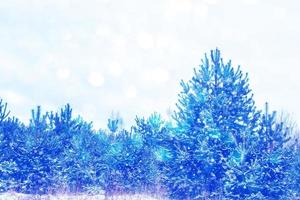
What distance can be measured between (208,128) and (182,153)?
1855 mm

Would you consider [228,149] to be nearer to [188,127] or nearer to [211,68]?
[188,127]

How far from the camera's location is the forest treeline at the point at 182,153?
60.3 feet

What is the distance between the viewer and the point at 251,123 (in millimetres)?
20250

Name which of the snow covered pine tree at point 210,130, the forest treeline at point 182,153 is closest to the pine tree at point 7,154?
the forest treeline at point 182,153

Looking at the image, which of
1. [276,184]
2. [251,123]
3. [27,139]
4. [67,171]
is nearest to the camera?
[276,184]

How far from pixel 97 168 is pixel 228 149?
10.1 m

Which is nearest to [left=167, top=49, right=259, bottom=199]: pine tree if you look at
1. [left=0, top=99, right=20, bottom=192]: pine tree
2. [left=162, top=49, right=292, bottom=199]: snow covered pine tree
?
[left=162, top=49, right=292, bottom=199]: snow covered pine tree

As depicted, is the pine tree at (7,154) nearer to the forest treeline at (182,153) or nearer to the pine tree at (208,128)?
the forest treeline at (182,153)

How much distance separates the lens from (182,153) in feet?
66.8

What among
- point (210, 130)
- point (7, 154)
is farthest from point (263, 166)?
point (7, 154)

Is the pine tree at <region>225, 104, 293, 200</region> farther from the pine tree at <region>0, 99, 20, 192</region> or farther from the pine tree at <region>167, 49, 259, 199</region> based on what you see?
the pine tree at <region>0, 99, 20, 192</region>

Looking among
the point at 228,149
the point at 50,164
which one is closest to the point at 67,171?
the point at 50,164

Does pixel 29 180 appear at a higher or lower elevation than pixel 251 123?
lower

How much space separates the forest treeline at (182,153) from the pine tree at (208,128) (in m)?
0.05
